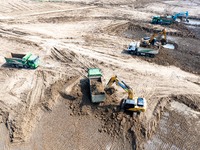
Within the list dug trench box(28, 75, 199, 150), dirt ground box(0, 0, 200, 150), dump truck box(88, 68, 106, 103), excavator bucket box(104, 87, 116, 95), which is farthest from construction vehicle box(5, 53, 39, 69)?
excavator bucket box(104, 87, 116, 95)

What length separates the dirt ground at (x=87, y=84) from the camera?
18.2 meters

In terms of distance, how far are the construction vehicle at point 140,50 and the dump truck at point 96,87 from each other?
7.83m

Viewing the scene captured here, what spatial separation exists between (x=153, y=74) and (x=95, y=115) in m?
9.36

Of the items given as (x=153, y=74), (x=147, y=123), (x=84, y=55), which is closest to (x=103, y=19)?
(x=84, y=55)

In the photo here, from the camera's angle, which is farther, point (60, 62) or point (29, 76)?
point (60, 62)

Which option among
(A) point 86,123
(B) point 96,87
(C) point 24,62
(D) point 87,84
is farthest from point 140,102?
(C) point 24,62

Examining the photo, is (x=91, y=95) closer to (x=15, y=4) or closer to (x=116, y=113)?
(x=116, y=113)

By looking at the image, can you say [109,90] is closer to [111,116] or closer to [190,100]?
[111,116]

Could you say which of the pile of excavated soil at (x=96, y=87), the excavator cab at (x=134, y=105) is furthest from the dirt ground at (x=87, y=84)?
the pile of excavated soil at (x=96, y=87)

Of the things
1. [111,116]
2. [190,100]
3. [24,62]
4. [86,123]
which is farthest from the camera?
[24,62]

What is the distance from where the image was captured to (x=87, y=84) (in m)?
23.8

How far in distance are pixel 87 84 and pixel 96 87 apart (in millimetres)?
2356

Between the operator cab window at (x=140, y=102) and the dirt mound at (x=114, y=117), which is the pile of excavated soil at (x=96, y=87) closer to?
the dirt mound at (x=114, y=117)

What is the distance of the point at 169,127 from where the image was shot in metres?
19.1
